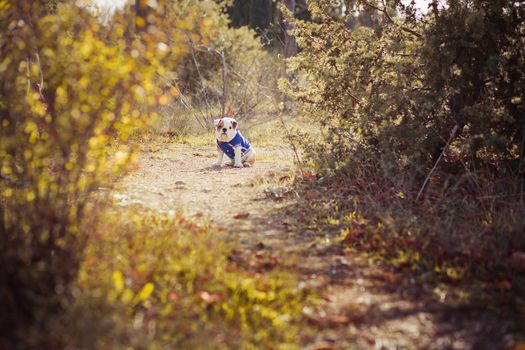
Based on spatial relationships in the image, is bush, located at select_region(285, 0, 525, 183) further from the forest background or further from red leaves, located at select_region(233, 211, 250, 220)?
red leaves, located at select_region(233, 211, 250, 220)

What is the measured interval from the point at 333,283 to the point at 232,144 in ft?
16.0

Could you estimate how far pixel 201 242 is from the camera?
3.79m

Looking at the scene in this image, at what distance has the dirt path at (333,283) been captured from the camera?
288cm

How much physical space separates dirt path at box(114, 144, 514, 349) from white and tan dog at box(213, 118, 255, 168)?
151 centimetres

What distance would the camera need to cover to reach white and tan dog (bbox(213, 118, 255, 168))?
8047mm

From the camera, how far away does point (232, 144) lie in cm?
820

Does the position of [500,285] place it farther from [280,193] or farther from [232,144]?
[232,144]

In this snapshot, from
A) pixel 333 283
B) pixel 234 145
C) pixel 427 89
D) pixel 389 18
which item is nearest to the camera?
pixel 333 283

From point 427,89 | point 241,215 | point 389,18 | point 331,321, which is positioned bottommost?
point 331,321

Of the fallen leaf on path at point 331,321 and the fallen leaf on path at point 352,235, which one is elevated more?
the fallen leaf on path at point 352,235

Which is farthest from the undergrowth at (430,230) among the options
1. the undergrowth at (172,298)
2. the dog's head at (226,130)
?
the dog's head at (226,130)

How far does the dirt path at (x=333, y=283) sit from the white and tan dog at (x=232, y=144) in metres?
1.51

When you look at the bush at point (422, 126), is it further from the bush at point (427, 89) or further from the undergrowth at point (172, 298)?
the undergrowth at point (172, 298)

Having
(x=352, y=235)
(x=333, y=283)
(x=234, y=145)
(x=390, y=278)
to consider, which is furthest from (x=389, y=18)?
(x=333, y=283)
